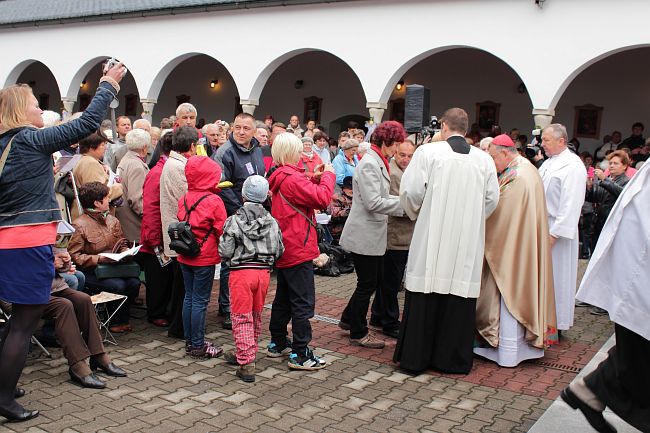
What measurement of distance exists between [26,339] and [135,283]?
6.25 feet

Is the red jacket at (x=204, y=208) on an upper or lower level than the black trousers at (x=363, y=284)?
upper

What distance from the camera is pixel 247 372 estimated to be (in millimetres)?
4898

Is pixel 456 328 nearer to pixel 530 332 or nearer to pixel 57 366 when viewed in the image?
pixel 530 332

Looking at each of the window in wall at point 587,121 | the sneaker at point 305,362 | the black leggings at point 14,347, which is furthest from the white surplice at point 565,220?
the window in wall at point 587,121

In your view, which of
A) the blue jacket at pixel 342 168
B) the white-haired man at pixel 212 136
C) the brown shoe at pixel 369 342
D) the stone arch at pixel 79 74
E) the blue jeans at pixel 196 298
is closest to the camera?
the blue jeans at pixel 196 298

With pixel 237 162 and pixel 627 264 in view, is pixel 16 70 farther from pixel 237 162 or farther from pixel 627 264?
pixel 627 264

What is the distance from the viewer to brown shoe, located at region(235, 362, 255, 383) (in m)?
4.90

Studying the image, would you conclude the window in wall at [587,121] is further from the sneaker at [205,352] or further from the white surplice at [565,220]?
the sneaker at [205,352]

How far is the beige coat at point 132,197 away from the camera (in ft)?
21.4

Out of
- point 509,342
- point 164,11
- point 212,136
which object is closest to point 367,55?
point 164,11

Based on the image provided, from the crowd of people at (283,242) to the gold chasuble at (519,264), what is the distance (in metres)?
0.01

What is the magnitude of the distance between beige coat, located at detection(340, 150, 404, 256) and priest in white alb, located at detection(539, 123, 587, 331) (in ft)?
5.50

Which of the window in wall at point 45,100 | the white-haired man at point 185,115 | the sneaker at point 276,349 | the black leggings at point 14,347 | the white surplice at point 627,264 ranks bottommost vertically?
the sneaker at point 276,349

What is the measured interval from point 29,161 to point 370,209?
2797 mm
